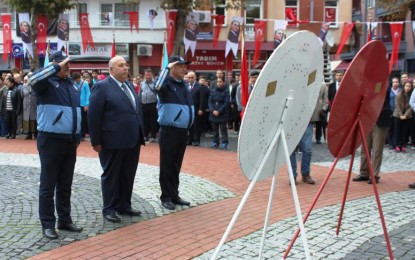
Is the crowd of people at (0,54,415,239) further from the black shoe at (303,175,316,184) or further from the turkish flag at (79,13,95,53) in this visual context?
the turkish flag at (79,13,95,53)

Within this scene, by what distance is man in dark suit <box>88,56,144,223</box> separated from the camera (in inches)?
248

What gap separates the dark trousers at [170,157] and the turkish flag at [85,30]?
22.5 m

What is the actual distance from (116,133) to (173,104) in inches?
40.9

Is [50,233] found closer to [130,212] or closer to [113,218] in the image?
[113,218]

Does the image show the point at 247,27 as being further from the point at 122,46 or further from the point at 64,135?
the point at 64,135

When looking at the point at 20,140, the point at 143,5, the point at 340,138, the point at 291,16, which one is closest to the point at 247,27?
the point at 291,16

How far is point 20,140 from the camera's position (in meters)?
16.1

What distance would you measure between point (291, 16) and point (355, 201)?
86.5ft

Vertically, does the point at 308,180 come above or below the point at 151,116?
below

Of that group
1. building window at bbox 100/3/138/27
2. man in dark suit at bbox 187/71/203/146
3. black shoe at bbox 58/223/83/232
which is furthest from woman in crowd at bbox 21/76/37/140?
building window at bbox 100/3/138/27

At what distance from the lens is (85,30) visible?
29047 mm

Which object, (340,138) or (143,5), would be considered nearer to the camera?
(340,138)

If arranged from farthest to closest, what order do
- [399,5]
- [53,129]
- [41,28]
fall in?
[41,28] → [399,5] → [53,129]

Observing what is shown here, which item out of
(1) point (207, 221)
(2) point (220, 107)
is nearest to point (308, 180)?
(1) point (207, 221)
